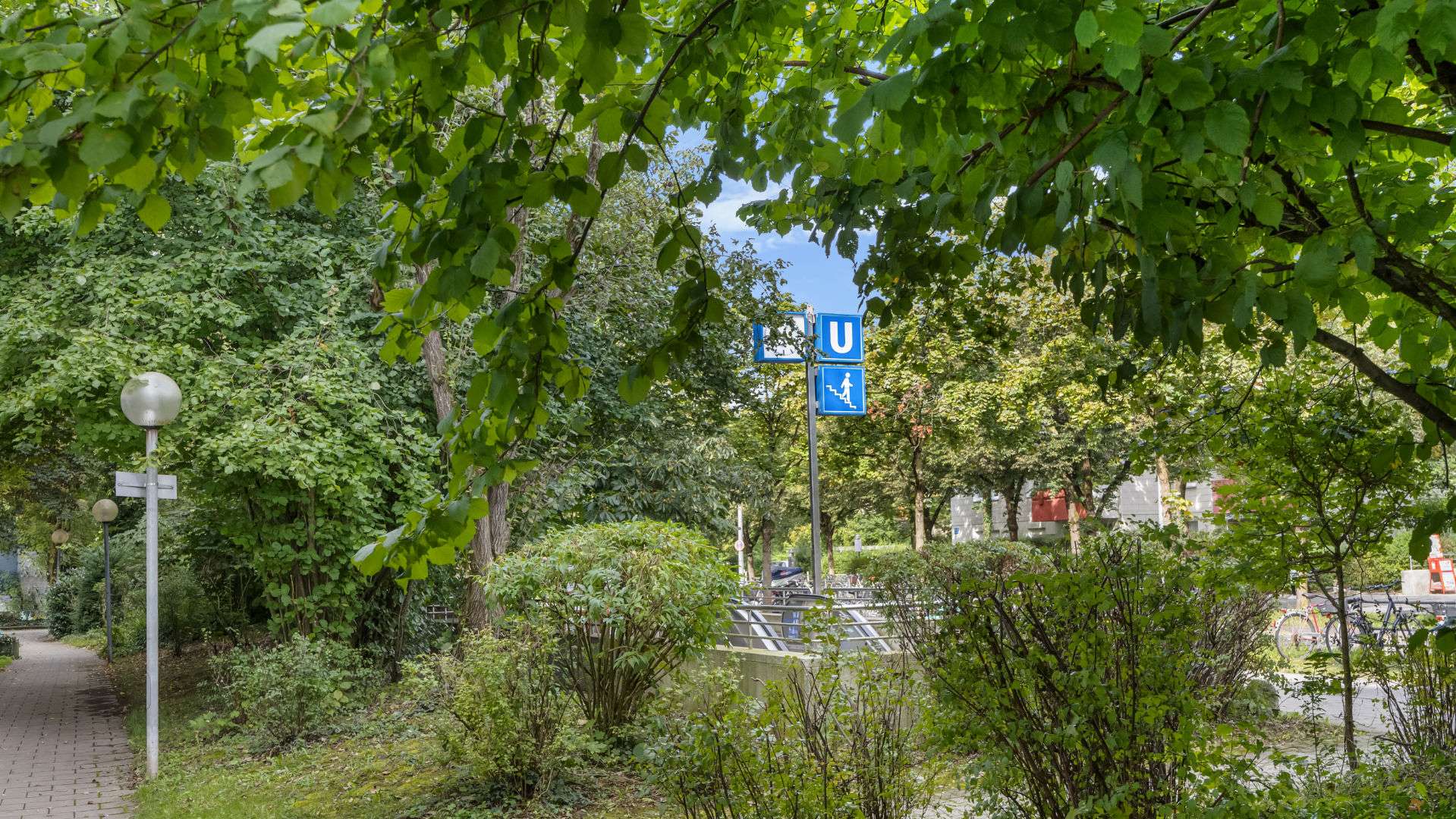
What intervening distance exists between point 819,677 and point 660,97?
108 inches

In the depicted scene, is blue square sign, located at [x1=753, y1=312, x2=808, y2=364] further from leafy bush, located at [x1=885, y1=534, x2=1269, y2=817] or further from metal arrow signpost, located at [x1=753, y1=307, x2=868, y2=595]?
leafy bush, located at [x1=885, y1=534, x2=1269, y2=817]

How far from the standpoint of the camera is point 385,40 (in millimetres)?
1864

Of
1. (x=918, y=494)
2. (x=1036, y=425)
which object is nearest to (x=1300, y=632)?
(x=1036, y=425)

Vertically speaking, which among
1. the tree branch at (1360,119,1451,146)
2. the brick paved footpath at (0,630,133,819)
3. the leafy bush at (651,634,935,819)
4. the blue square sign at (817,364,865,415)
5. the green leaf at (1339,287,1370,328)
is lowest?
the brick paved footpath at (0,630,133,819)

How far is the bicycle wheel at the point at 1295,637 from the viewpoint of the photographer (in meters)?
11.5

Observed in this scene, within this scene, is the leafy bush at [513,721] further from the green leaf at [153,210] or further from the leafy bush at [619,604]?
the green leaf at [153,210]

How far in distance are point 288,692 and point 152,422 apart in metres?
2.72

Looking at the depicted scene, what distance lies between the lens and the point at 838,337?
37.5ft

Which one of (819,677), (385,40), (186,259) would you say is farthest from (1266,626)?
(186,259)

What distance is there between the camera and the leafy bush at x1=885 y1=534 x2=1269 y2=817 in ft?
11.8

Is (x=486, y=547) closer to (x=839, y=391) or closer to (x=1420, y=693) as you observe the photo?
(x=839, y=391)

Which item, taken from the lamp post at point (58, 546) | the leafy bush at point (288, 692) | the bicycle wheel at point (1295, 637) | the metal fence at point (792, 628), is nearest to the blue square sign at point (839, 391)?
the metal fence at point (792, 628)

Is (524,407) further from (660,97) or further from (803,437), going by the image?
(803,437)

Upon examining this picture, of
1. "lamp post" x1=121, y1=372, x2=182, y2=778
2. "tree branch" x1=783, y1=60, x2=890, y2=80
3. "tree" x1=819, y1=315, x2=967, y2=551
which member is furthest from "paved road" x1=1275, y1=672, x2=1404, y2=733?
"tree" x1=819, y1=315, x2=967, y2=551
